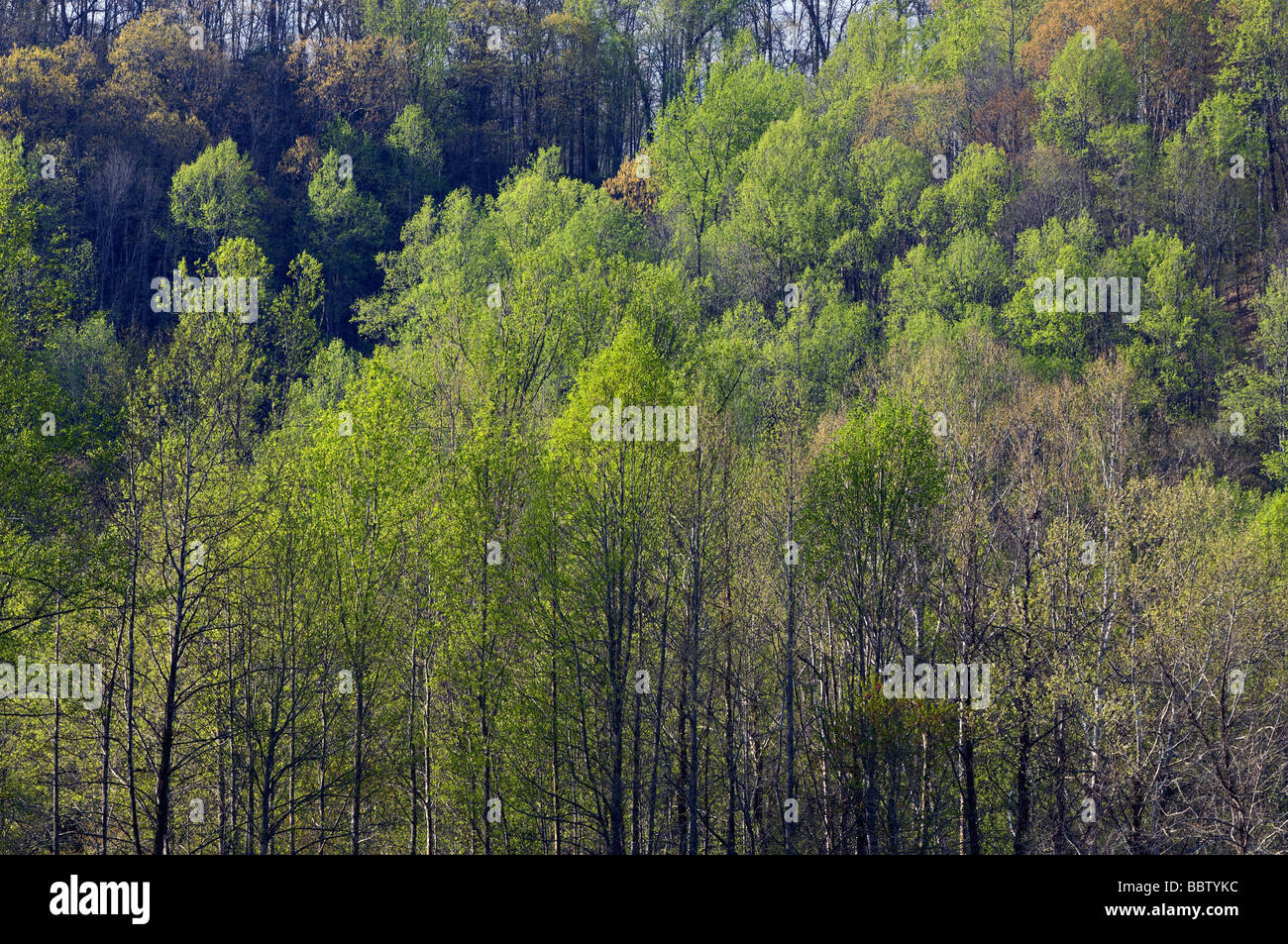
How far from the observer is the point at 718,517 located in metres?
26.8

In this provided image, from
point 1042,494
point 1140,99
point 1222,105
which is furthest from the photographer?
point 1140,99

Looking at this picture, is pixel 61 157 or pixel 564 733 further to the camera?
pixel 61 157

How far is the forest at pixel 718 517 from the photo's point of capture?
2194cm

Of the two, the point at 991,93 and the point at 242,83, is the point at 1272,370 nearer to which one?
the point at 991,93

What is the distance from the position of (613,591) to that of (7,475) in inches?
450

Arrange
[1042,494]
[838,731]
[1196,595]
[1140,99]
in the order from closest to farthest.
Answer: [838,731] < [1196,595] < [1042,494] < [1140,99]

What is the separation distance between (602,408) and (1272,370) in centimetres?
3398

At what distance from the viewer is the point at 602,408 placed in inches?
957

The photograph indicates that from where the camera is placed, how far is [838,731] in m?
23.7

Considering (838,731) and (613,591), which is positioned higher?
(613,591)

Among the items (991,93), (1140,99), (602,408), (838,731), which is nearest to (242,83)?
(991,93)

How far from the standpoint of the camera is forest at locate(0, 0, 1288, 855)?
72.0 feet

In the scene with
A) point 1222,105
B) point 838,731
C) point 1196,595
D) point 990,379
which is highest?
point 1222,105

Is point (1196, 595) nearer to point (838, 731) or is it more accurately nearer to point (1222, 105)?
point (838, 731)
